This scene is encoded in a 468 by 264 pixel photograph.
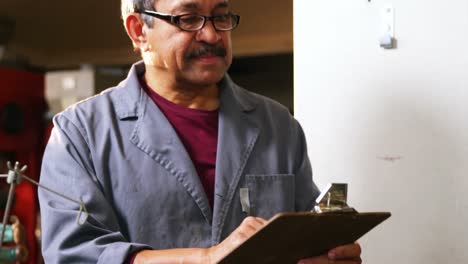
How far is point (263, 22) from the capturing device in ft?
14.6

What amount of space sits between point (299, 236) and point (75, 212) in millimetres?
371

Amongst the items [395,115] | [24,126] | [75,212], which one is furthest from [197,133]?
[24,126]

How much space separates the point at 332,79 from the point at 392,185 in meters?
0.28

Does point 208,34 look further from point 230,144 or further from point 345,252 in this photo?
point 345,252

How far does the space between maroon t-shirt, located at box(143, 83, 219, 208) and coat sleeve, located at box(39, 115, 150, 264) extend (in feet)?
0.56

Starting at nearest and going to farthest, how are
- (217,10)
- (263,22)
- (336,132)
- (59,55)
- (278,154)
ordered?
(217,10) < (278,154) < (336,132) < (263,22) < (59,55)

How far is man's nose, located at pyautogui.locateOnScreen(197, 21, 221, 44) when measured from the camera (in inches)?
51.2

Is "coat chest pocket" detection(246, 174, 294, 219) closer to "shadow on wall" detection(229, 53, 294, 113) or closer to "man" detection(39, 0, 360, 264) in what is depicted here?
"man" detection(39, 0, 360, 264)

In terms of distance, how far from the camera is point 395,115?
1.62 metres

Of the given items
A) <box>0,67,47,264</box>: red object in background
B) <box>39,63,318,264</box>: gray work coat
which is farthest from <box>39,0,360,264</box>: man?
<box>0,67,47,264</box>: red object in background

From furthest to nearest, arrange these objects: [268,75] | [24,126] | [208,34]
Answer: [268,75] < [24,126] < [208,34]

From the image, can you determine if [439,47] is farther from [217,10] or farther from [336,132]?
[217,10]

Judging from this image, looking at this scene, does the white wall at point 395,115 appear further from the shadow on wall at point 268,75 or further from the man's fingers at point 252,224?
the shadow on wall at point 268,75

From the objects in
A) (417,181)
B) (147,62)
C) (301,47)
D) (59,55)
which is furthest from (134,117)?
(59,55)
